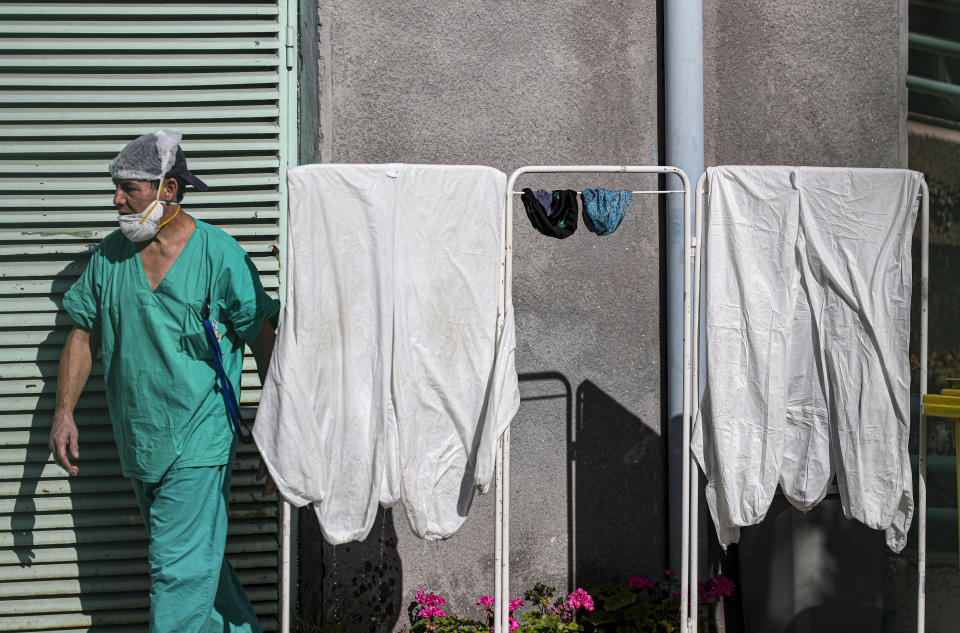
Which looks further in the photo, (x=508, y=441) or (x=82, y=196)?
(x=82, y=196)

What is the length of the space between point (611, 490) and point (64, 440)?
93.4 inches

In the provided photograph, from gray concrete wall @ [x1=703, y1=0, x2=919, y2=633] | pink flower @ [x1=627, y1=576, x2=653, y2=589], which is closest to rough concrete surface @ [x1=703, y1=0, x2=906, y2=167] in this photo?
gray concrete wall @ [x1=703, y1=0, x2=919, y2=633]

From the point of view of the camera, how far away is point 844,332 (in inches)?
119

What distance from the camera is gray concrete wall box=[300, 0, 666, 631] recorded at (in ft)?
12.4

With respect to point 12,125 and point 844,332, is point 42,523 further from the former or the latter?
point 844,332

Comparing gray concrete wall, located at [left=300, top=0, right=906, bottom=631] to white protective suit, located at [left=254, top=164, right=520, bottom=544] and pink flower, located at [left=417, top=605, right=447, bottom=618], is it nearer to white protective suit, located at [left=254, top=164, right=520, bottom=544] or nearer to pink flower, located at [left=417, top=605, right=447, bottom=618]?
pink flower, located at [left=417, top=605, right=447, bottom=618]

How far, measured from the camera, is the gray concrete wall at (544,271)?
12.4ft

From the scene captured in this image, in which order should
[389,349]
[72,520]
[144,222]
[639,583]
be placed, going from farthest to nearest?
[639,583]
[72,520]
[144,222]
[389,349]

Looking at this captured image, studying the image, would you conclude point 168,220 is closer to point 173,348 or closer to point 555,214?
point 173,348

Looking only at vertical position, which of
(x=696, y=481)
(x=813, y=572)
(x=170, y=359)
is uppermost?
(x=170, y=359)

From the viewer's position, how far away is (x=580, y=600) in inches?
145

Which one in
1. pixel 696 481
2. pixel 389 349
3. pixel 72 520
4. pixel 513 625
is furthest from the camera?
pixel 513 625

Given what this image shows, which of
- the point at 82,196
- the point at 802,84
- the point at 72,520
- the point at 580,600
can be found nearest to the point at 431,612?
the point at 580,600

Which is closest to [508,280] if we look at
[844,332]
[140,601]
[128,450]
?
[844,332]
